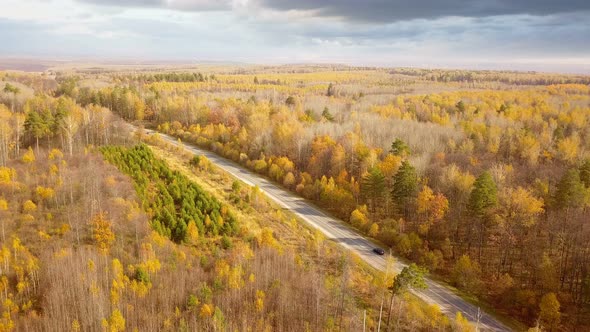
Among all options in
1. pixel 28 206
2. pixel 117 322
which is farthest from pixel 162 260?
pixel 28 206

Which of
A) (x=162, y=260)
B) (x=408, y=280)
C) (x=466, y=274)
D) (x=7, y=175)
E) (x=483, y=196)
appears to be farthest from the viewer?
(x=7, y=175)

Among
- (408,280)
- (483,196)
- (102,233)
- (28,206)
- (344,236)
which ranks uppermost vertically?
(483,196)

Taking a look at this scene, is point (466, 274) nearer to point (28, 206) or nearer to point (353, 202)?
point (353, 202)

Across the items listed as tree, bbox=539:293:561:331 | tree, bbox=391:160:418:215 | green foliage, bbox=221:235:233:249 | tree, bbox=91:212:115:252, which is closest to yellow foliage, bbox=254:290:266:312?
green foliage, bbox=221:235:233:249

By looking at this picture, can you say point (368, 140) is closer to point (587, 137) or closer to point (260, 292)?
point (587, 137)

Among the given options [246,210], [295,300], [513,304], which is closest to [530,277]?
[513,304]

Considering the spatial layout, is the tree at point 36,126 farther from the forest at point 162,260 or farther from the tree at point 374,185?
the tree at point 374,185
